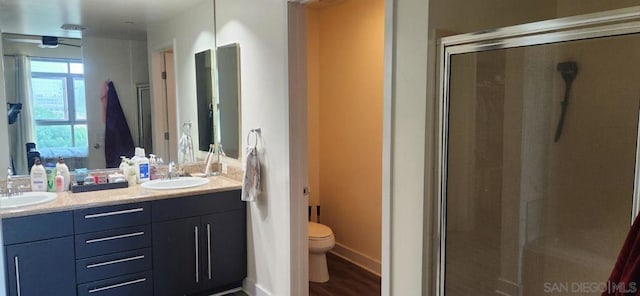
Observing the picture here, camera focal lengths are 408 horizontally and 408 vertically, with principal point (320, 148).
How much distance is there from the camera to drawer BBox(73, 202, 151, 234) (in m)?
2.38

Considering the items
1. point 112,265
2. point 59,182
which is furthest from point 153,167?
point 112,265

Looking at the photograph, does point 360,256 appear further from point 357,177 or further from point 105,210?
point 105,210

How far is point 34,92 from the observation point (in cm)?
265

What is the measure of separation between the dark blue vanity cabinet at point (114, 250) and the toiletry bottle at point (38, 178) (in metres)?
0.51

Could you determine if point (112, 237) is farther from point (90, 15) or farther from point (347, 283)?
point (347, 283)

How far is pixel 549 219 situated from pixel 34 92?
2992mm

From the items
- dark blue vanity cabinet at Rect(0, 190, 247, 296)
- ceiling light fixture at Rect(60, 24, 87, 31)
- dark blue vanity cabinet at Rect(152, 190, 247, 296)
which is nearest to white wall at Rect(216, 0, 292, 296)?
dark blue vanity cabinet at Rect(152, 190, 247, 296)

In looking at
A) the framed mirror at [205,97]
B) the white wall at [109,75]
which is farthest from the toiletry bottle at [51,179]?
the framed mirror at [205,97]

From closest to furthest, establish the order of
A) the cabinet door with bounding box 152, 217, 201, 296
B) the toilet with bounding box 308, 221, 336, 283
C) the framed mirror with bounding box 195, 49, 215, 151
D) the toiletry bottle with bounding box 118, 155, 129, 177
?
the cabinet door with bounding box 152, 217, 201, 296, the toiletry bottle with bounding box 118, 155, 129, 177, the toilet with bounding box 308, 221, 336, 283, the framed mirror with bounding box 195, 49, 215, 151

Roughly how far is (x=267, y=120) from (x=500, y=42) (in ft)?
5.33

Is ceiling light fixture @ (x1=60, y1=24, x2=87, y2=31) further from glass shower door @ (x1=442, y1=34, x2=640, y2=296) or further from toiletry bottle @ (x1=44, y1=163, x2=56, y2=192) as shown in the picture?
glass shower door @ (x1=442, y1=34, x2=640, y2=296)

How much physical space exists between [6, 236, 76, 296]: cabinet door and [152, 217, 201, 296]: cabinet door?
1.59 ft

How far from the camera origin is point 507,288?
1540 millimetres

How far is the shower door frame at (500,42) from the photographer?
1.17 meters
